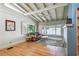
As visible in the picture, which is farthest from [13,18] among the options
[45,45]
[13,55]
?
[45,45]

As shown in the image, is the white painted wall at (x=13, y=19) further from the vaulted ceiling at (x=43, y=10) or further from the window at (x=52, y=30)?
the window at (x=52, y=30)

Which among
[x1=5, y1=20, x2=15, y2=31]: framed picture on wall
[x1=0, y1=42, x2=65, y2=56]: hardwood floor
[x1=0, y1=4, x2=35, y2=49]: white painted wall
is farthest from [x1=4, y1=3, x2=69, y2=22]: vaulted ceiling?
[x1=0, y1=42, x2=65, y2=56]: hardwood floor

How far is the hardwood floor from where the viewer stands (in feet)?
6.52

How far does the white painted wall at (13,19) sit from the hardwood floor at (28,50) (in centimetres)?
15

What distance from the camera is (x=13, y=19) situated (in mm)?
2037

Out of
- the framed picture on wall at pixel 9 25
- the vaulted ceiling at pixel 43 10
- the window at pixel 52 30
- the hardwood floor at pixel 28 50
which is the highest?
the vaulted ceiling at pixel 43 10

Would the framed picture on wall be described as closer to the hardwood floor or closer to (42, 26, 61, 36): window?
the hardwood floor

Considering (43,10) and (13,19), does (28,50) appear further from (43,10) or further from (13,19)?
(43,10)

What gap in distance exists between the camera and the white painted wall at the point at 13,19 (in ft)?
6.49

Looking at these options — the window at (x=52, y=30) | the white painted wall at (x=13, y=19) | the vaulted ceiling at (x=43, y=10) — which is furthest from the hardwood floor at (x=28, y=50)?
the vaulted ceiling at (x=43, y=10)

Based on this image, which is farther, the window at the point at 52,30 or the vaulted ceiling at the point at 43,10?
the window at the point at 52,30

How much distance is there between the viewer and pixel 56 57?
196 cm

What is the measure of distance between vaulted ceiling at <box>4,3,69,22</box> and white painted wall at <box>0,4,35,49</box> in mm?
104

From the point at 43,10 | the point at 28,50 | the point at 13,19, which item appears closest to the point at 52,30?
the point at 43,10
